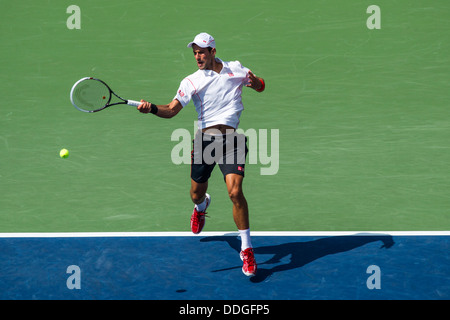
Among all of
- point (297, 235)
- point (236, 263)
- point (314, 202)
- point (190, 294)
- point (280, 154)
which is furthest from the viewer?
point (280, 154)

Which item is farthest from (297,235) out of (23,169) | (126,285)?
(23,169)

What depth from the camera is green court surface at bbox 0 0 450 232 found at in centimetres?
820

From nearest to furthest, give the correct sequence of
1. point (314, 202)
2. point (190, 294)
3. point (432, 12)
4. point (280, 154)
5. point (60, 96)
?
point (190, 294) < point (314, 202) < point (280, 154) < point (60, 96) < point (432, 12)

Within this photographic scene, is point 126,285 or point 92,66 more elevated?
point 92,66

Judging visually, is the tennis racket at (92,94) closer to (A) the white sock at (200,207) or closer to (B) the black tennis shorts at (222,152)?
(B) the black tennis shorts at (222,152)

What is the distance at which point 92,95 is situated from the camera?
22.9 ft

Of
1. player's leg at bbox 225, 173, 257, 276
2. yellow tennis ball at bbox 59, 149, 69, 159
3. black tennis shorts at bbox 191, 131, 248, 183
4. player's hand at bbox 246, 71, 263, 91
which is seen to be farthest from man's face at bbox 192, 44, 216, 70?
yellow tennis ball at bbox 59, 149, 69, 159

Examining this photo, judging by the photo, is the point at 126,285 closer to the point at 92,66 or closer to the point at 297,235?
the point at 297,235

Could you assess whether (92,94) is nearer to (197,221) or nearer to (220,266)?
(197,221)

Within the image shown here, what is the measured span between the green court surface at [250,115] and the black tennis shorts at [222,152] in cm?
108

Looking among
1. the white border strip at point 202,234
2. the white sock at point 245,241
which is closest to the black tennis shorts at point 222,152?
the white sock at point 245,241

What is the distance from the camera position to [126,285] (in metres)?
6.31

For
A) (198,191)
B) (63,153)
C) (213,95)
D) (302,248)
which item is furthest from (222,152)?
(63,153)

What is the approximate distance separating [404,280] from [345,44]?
19.7ft
